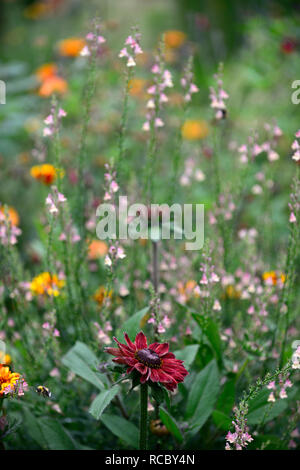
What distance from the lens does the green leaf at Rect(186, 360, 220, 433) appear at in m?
1.22

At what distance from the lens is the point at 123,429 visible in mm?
1177

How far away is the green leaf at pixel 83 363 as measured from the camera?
117 centimetres

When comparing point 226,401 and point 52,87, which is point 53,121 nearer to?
point 226,401

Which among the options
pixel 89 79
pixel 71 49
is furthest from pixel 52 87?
pixel 89 79

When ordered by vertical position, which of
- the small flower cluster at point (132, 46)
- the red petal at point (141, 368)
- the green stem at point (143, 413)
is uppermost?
the small flower cluster at point (132, 46)

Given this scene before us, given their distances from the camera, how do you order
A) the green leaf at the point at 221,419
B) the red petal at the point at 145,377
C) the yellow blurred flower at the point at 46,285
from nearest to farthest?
the red petal at the point at 145,377
the green leaf at the point at 221,419
the yellow blurred flower at the point at 46,285

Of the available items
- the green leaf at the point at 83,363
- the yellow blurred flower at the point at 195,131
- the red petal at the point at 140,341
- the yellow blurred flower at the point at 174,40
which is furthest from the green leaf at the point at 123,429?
the yellow blurred flower at the point at 174,40

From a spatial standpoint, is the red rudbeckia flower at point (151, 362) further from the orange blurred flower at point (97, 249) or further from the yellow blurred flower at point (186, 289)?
the orange blurred flower at point (97, 249)

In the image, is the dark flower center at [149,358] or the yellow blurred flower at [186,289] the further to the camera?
the yellow blurred flower at [186,289]

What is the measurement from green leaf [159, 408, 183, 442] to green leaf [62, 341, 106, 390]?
0.15 m

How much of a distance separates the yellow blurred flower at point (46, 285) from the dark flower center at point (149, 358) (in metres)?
0.47

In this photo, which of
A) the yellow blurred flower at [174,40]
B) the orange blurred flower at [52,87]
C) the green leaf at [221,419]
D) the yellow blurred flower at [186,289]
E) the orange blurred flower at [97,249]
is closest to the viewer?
the green leaf at [221,419]

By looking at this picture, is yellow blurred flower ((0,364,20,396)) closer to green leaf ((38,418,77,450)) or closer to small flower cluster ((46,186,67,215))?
green leaf ((38,418,77,450))
